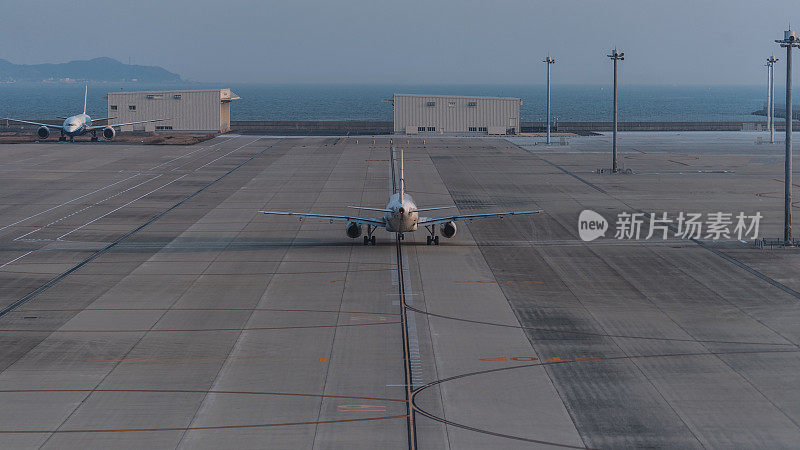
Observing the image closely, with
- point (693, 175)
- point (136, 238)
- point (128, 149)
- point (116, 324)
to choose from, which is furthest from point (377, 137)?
point (116, 324)

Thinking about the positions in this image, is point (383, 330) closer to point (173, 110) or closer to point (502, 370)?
point (502, 370)

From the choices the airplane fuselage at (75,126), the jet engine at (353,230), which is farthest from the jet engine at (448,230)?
the airplane fuselage at (75,126)

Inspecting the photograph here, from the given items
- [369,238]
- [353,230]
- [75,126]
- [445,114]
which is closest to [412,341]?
[353,230]

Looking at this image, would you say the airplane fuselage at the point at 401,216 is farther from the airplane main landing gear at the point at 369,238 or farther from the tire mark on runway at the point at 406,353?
the airplane main landing gear at the point at 369,238

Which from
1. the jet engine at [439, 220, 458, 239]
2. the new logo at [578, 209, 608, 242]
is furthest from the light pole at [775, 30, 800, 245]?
the jet engine at [439, 220, 458, 239]

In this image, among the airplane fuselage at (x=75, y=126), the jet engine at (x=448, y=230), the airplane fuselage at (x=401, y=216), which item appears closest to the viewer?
the airplane fuselage at (x=401, y=216)

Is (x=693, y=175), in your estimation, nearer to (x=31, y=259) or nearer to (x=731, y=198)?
(x=731, y=198)

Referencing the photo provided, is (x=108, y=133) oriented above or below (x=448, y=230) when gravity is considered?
above
